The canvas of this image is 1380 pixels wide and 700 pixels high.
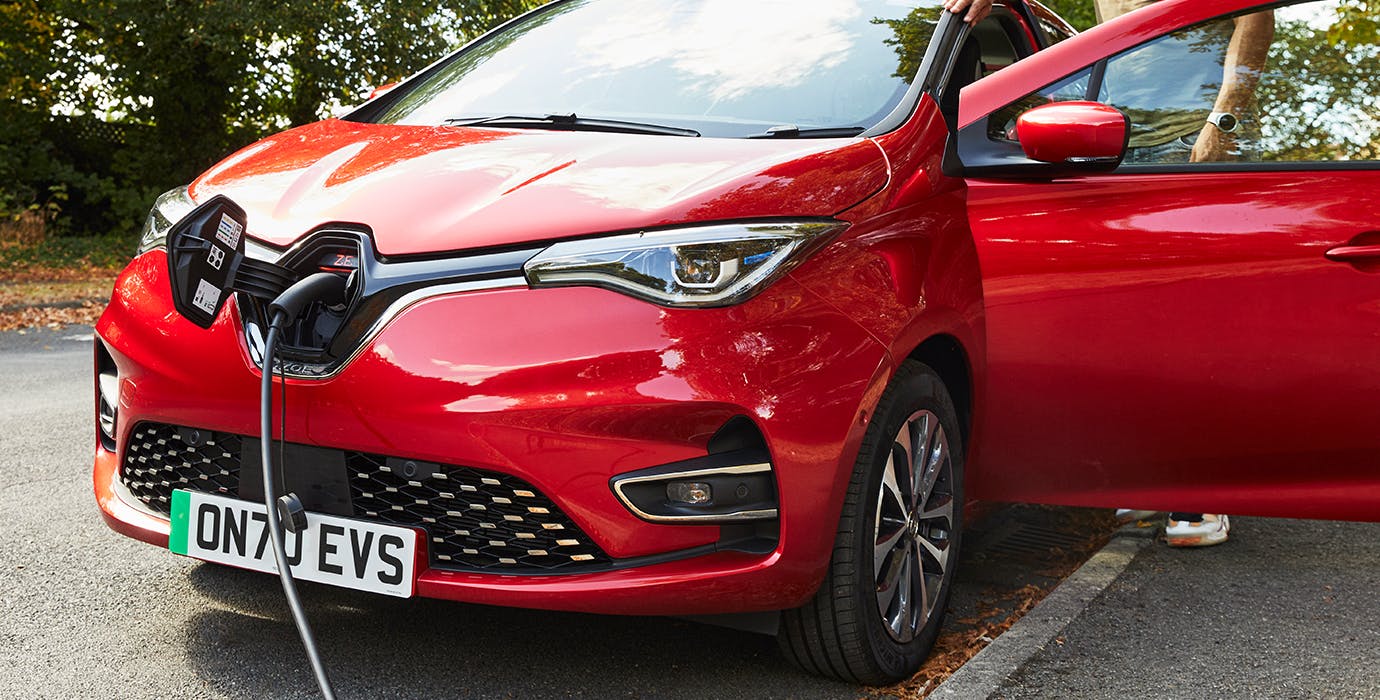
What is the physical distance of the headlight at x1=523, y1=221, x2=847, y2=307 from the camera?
2.56m

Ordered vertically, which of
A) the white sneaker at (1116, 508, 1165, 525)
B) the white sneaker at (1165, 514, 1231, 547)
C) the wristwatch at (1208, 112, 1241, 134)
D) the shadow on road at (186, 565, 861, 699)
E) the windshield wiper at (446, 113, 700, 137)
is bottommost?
the white sneaker at (1116, 508, 1165, 525)

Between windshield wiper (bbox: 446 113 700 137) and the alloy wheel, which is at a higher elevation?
windshield wiper (bbox: 446 113 700 137)

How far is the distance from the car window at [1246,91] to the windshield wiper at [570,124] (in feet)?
2.65

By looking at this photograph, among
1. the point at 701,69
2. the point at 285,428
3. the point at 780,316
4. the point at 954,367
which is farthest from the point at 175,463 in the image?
the point at 954,367

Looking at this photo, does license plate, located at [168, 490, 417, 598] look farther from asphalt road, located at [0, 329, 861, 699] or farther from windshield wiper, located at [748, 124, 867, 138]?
windshield wiper, located at [748, 124, 867, 138]

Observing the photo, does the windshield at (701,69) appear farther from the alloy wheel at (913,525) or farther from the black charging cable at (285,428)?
the black charging cable at (285,428)

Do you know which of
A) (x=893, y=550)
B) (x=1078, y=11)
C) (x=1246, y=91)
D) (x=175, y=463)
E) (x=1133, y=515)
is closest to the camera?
(x=175, y=463)

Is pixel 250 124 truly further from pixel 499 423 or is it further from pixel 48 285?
pixel 499 423

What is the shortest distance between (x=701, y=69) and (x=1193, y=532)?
2165 millimetres

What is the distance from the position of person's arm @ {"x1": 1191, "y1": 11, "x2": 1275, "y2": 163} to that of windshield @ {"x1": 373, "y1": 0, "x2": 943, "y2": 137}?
0.76 m

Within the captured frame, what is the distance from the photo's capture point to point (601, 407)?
251 centimetres

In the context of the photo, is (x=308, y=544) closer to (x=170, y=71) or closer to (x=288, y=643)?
(x=288, y=643)

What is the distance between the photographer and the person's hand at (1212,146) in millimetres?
3320

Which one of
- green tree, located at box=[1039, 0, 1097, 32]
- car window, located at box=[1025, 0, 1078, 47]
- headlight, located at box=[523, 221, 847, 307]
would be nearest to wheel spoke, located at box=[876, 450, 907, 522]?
headlight, located at box=[523, 221, 847, 307]
